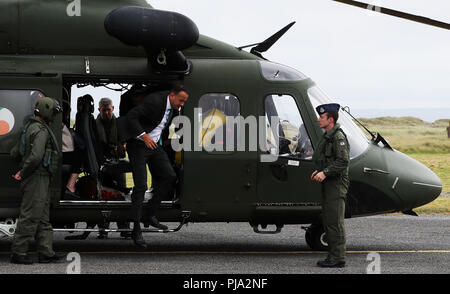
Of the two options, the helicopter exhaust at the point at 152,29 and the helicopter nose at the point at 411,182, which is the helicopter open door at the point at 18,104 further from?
the helicopter nose at the point at 411,182

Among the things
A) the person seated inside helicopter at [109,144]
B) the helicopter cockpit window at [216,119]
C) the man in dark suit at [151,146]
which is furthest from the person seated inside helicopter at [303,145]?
the person seated inside helicopter at [109,144]

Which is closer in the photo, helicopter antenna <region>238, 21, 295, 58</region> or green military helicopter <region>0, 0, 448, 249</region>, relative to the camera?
green military helicopter <region>0, 0, 448, 249</region>

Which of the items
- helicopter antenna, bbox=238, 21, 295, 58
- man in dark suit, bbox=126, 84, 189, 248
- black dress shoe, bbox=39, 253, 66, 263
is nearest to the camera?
black dress shoe, bbox=39, 253, 66, 263

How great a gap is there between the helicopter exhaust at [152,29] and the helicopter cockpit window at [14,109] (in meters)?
1.22

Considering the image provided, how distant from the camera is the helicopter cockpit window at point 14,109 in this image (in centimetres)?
893

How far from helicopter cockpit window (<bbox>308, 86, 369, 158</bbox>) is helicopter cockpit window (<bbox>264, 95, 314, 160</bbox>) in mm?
302

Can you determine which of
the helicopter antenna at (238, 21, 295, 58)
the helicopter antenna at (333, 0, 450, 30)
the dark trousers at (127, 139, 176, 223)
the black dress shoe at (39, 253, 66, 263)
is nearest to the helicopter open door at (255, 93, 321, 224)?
the helicopter antenna at (238, 21, 295, 58)

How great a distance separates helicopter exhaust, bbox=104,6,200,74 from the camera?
28.5 ft

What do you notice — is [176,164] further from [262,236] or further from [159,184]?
[262,236]

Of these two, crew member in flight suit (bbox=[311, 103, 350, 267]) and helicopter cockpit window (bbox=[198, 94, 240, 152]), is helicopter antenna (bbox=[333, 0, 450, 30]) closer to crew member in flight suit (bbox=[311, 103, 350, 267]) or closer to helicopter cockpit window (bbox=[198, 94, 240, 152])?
crew member in flight suit (bbox=[311, 103, 350, 267])

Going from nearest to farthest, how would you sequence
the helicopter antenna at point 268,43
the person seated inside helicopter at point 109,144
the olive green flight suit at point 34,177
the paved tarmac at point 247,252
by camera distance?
the olive green flight suit at point 34,177 → the paved tarmac at point 247,252 → the helicopter antenna at point 268,43 → the person seated inside helicopter at point 109,144

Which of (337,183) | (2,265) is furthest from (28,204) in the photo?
(337,183)

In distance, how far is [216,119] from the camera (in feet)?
30.4

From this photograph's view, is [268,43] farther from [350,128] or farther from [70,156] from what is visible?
[70,156]
